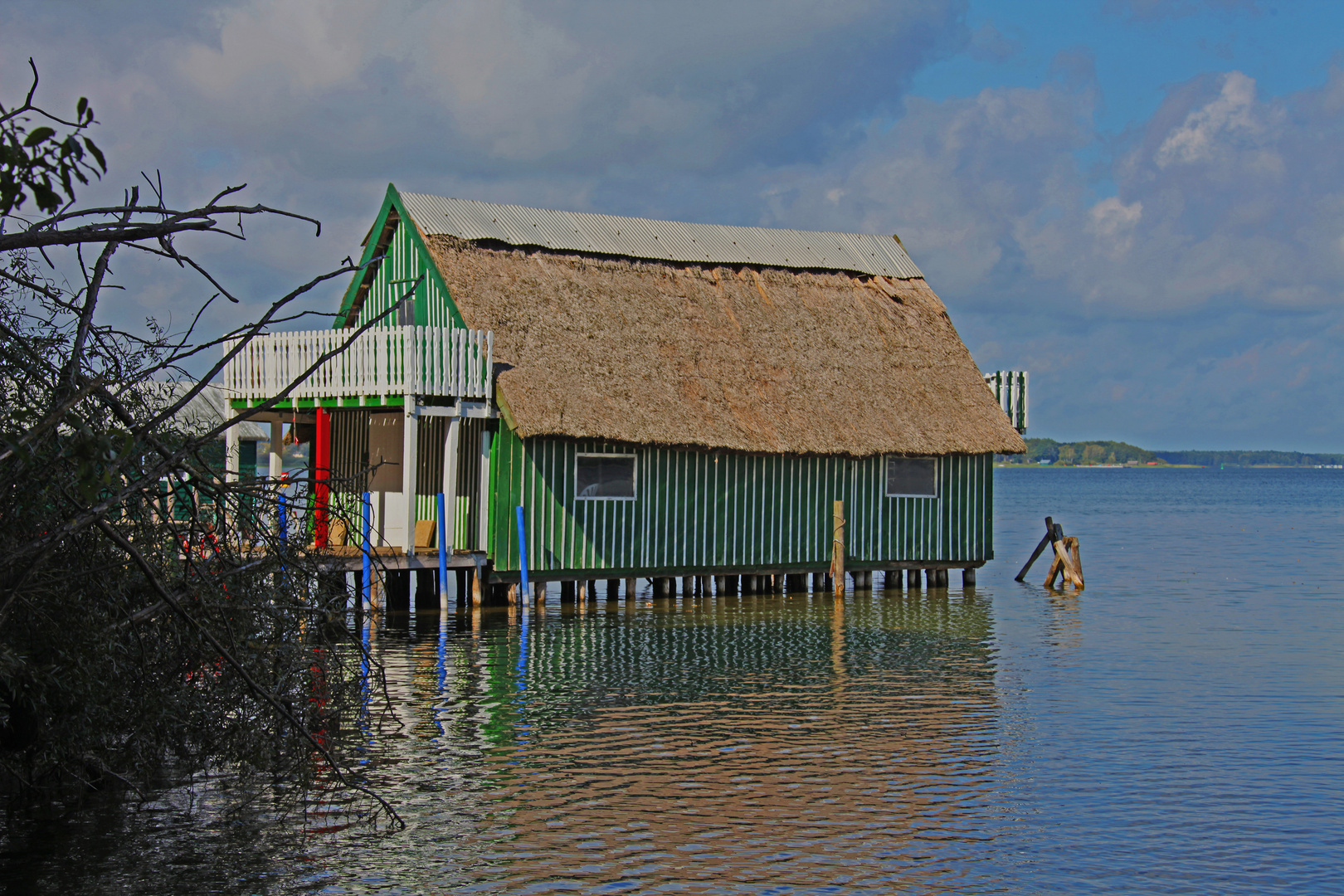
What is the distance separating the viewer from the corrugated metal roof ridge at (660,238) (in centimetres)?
2719

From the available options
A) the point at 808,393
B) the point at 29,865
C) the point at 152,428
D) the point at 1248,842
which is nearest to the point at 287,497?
the point at 152,428

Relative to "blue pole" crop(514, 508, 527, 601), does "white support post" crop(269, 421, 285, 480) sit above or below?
above

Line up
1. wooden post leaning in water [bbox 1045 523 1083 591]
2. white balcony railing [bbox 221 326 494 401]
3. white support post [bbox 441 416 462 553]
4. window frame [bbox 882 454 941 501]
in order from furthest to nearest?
wooden post leaning in water [bbox 1045 523 1083 591], window frame [bbox 882 454 941 501], white support post [bbox 441 416 462 553], white balcony railing [bbox 221 326 494 401]

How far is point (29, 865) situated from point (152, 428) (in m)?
3.39

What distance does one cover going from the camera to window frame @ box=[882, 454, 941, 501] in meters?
29.3

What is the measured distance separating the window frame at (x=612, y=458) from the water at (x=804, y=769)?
2.11 meters

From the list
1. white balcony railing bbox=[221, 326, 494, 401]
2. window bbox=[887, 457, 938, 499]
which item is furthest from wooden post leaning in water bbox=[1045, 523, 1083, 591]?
white balcony railing bbox=[221, 326, 494, 401]

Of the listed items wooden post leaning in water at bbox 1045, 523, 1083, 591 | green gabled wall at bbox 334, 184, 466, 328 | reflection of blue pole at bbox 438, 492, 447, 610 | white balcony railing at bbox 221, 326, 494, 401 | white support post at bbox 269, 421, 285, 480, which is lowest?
wooden post leaning in water at bbox 1045, 523, 1083, 591

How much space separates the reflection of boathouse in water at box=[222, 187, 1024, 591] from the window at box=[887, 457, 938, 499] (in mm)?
55

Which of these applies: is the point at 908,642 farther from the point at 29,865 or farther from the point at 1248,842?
the point at 29,865

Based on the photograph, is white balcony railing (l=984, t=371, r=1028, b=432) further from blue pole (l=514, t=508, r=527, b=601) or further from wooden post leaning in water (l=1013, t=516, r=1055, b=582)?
blue pole (l=514, t=508, r=527, b=601)

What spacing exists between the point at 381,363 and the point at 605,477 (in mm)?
4737

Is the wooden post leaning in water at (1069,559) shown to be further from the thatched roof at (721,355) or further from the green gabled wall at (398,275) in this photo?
the green gabled wall at (398,275)

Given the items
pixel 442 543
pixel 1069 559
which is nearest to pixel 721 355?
pixel 442 543
